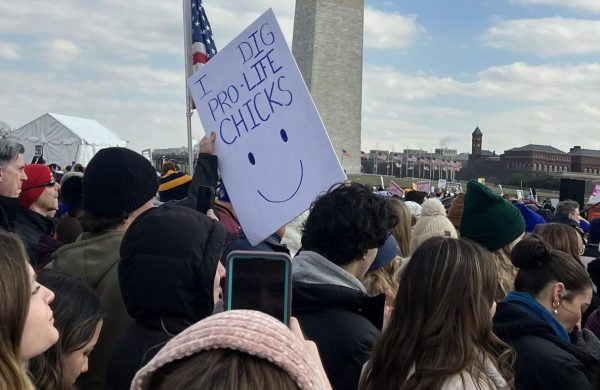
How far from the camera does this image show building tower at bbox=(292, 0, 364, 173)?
32.0 m

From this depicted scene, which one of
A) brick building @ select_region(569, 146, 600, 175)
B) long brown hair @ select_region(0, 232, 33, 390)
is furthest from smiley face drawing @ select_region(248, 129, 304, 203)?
brick building @ select_region(569, 146, 600, 175)

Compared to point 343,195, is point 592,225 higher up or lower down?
lower down

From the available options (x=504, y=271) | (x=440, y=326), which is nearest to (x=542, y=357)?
(x=440, y=326)

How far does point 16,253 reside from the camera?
5.10 feet

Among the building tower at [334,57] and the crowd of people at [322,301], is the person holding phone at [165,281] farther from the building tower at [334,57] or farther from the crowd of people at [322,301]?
the building tower at [334,57]

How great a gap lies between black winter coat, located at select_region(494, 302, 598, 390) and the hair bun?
328 millimetres

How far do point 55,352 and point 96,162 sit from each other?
29.4 inches

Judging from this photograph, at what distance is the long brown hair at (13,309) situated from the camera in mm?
1468

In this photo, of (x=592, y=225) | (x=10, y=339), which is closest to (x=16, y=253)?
(x=10, y=339)

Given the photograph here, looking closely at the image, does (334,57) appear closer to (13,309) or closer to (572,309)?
(572,309)

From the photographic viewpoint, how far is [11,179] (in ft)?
12.0

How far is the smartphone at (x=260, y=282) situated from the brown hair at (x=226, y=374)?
1.13 feet

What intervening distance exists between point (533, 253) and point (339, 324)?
3.04 feet

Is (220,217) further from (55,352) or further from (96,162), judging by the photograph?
(55,352)
